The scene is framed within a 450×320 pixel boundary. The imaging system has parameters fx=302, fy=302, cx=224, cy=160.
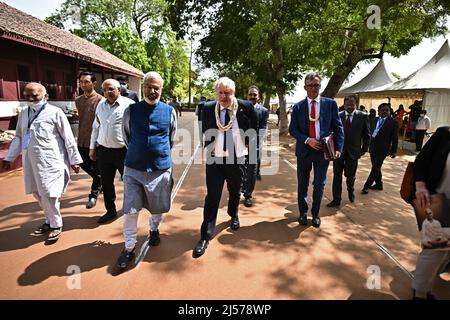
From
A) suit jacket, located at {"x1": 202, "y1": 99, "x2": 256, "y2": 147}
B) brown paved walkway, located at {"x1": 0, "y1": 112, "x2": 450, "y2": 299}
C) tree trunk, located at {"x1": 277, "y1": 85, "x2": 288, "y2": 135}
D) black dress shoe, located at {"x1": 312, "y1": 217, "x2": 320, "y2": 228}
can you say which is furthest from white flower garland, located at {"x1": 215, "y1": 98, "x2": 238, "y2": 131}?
tree trunk, located at {"x1": 277, "y1": 85, "x2": 288, "y2": 135}

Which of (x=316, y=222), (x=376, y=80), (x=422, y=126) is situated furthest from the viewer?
(x=376, y=80)

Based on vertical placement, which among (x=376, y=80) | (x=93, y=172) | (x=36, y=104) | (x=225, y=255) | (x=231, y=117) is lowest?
(x=225, y=255)

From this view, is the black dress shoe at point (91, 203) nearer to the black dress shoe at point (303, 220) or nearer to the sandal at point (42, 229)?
the sandal at point (42, 229)

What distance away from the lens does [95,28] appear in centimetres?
3703

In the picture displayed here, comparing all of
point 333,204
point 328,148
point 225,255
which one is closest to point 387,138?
point 333,204

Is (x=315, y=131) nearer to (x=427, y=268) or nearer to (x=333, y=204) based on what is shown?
(x=333, y=204)

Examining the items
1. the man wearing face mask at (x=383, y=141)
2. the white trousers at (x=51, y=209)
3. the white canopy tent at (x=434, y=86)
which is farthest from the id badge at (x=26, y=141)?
the white canopy tent at (x=434, y=86)

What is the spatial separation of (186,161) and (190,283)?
597cm

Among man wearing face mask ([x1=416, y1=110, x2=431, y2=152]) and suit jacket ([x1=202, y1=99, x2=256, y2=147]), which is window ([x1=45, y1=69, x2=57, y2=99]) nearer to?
suit jacket ([x1=202, y1=99, x2=256, y2=147])

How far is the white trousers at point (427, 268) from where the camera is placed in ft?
8.00

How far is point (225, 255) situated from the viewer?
340 centimetres

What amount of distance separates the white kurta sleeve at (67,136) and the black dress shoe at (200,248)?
1834 millimetres

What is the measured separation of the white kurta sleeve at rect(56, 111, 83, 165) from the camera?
3.60 m

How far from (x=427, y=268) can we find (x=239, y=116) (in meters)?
2.26
